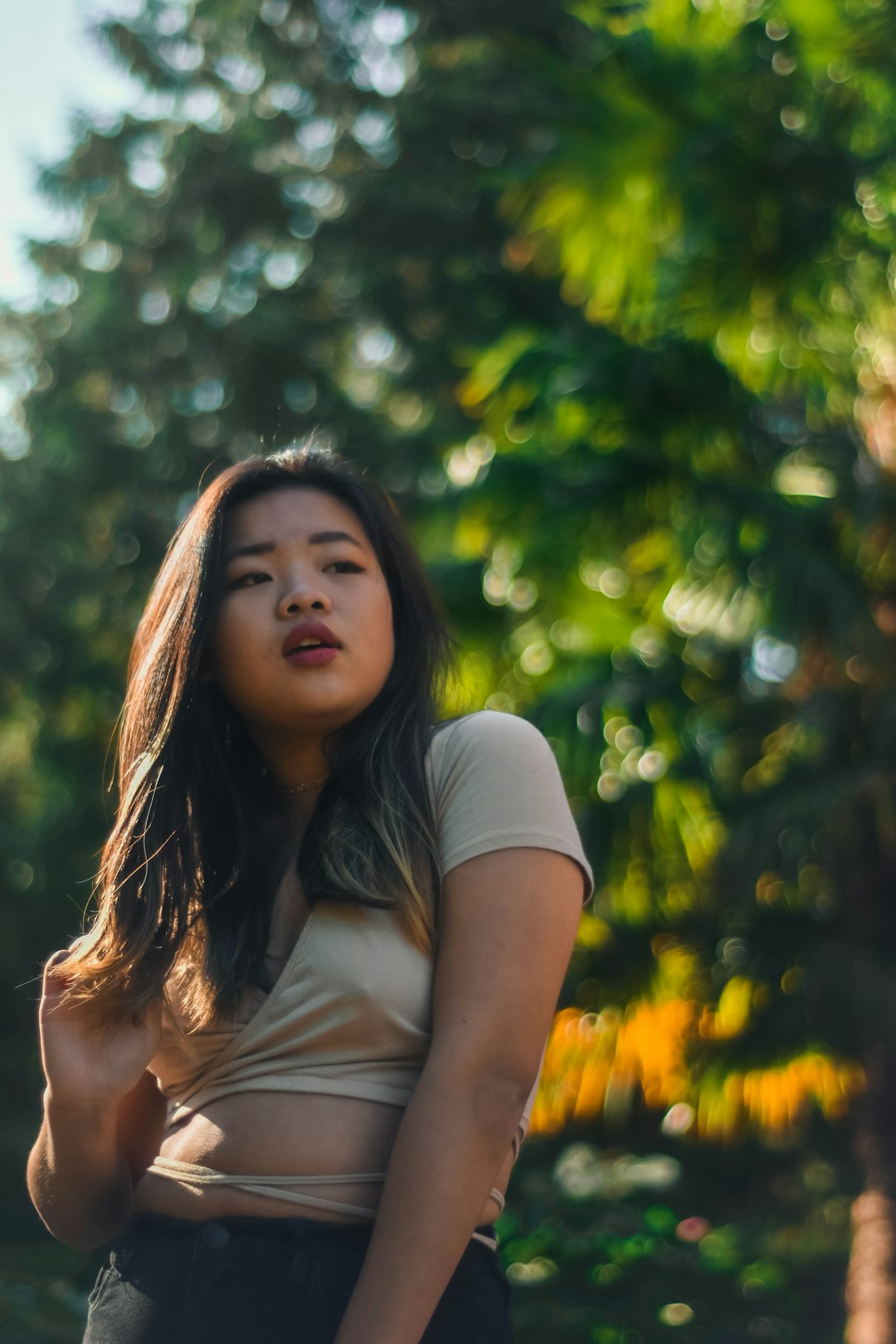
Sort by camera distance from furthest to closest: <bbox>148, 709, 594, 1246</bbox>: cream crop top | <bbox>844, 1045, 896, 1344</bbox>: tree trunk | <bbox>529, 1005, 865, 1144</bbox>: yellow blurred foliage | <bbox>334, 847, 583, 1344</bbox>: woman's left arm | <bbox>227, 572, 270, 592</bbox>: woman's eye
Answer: <bbox>529, 1005, 865, 1144</bbox>: yellow blurred foliage → <bbox>844, 1045, 896, 1344</bbox>: tree trunk → <bbox>227, 572, 270, 592</bbox>: woman's eye → <bbox>148, 709, 594, 1246</bbox>: cream crop top → <bbox>334, 847, 583, 1344</bbox>: woman's left arm

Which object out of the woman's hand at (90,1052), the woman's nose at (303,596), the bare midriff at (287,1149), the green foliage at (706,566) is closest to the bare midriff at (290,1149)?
the bare midriff at (287,1149)

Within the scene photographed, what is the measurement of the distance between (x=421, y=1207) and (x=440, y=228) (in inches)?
353

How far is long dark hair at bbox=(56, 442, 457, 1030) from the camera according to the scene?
140 centimetres

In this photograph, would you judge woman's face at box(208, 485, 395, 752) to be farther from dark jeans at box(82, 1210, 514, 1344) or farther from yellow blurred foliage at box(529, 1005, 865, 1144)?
yellow blurred foliage at box(529, 1005, 865, 1144)

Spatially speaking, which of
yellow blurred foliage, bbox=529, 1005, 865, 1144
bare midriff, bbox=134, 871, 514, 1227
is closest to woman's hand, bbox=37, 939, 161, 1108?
bare midriff, bbox=134, 871, 514, 1227

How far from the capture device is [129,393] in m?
10.4

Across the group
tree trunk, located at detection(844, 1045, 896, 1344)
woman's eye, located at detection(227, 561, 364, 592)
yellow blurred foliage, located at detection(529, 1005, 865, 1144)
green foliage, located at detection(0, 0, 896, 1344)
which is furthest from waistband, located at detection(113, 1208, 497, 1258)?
yellow blurred foliage, located at detection(529, 1005, 865, 1144)

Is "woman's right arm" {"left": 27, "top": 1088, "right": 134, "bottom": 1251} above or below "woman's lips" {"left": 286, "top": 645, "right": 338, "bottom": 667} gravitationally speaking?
below

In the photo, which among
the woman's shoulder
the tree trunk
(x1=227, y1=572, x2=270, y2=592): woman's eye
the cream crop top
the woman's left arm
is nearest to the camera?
the woman's left arm

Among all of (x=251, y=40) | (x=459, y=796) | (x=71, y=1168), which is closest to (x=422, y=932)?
(x=459, y=796)

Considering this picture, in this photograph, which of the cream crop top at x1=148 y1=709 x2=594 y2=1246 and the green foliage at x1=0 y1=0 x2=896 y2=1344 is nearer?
the cream crop top at x1=148 y1=709 x2=594 y2=1246

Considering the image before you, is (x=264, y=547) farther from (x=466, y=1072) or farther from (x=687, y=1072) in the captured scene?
(x=687, y=1072)

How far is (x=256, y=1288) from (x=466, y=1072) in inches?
10.8

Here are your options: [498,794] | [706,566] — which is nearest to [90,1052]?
[498,794]
